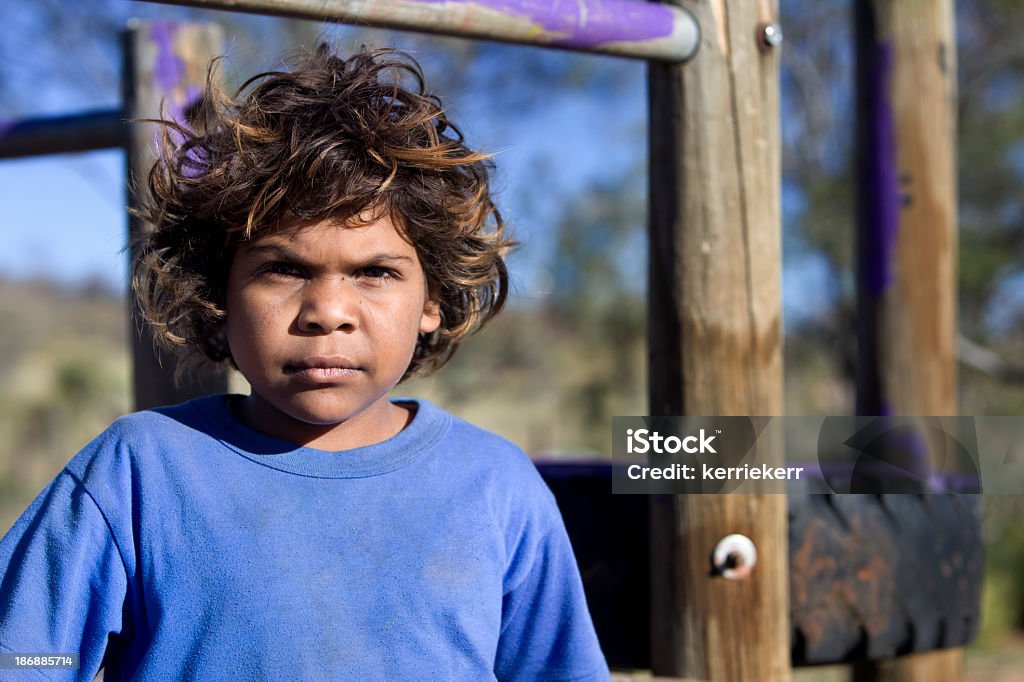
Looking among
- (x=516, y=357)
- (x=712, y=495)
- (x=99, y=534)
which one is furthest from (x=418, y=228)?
(x=516, y=357)

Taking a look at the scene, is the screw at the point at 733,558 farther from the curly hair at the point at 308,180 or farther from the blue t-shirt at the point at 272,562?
the curly hair at the point at 308,180

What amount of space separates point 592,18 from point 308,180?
22.4 inches

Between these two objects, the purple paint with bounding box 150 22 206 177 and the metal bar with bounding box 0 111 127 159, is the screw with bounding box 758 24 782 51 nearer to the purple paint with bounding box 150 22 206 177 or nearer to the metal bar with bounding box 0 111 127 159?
the purple paint with bounding box 150 22 206 177

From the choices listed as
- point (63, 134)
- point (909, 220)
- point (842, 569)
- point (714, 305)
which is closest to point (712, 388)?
point (714, 305)

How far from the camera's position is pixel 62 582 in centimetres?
112

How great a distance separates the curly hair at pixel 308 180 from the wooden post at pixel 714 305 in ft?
1.21

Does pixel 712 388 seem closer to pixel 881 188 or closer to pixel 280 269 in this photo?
pixel 280 269

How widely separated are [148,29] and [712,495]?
4.78ft

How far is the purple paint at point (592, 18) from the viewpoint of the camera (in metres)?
1.51

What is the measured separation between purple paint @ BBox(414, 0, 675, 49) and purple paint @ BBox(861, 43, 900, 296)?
4.23 ft

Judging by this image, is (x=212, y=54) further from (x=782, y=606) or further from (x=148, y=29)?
(x=782, y=606)

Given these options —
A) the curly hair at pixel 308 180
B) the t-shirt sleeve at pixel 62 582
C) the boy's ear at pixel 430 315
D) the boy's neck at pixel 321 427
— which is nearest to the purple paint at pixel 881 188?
the curly hair at pixel 308 180

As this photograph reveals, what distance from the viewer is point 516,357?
12.3 metres

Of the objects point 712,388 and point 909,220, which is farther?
point 909,220
